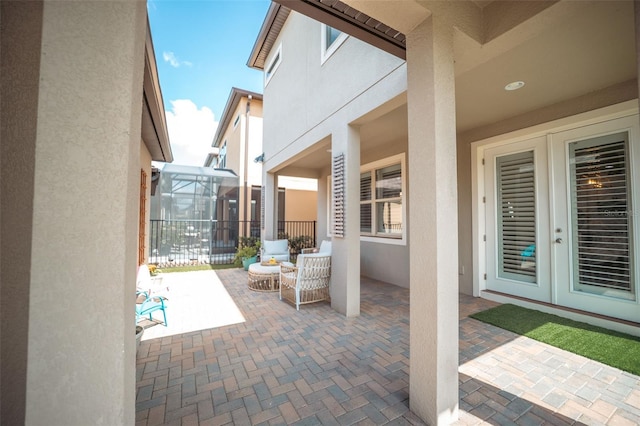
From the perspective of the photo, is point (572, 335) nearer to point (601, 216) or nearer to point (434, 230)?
point (601, 216)

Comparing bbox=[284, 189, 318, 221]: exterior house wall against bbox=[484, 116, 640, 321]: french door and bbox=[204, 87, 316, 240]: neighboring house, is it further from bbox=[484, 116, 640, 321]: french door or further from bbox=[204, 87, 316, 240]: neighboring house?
bbox=[484, 116, 640, 321]: french door

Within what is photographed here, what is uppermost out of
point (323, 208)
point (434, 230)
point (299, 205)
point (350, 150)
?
point (350, 150)

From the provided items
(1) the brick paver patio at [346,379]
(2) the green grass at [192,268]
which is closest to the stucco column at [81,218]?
(1) the brick paver patio at [346,379]

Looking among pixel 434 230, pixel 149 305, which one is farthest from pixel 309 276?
pixel 434 230

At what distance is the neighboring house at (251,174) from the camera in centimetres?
1013

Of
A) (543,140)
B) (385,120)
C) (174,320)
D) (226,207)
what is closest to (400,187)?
(385,120)

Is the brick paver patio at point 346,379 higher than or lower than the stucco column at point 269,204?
lower

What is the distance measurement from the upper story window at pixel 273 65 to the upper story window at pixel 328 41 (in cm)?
235

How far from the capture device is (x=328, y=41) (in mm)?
4633

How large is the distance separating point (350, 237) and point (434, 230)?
2106mm

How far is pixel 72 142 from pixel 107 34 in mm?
448

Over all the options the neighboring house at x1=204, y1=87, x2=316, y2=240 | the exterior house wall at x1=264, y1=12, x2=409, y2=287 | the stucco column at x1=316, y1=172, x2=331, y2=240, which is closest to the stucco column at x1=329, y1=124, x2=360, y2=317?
the exterior house wall at x1=264, y1=12, x2=409, y2=287

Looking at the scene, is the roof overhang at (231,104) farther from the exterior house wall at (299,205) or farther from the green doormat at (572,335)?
the green doormat at (572,335)

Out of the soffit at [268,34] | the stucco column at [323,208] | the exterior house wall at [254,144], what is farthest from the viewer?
the exterior house wall at [254,144]
